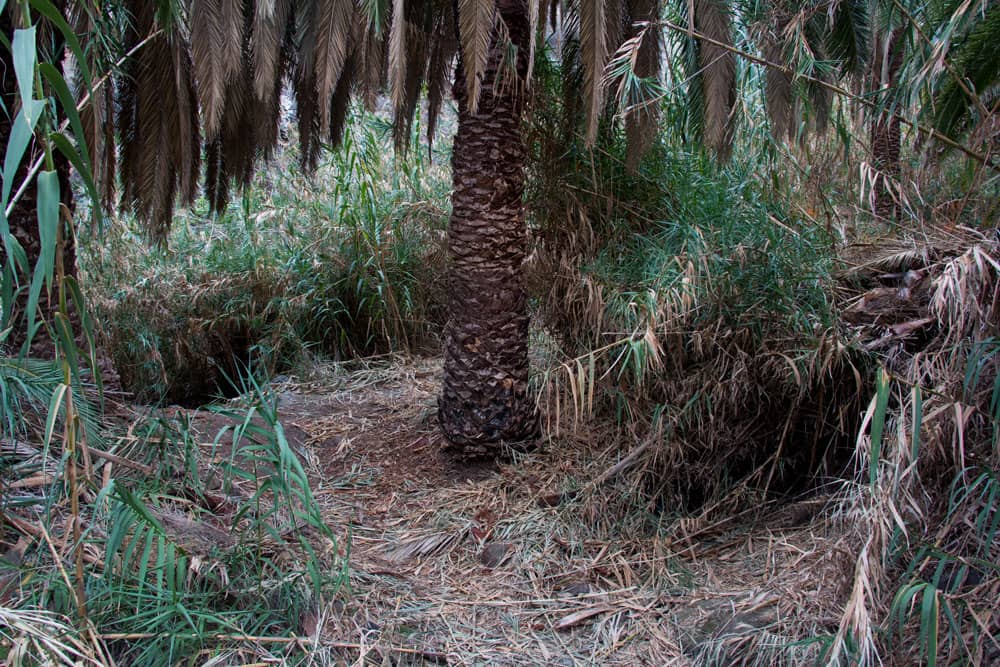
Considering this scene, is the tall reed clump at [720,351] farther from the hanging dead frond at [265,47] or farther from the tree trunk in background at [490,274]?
the hanging dead frond at [265,47]

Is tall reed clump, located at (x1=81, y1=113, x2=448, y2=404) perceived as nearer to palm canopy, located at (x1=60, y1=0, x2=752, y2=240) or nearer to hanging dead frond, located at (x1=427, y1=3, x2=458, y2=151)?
hanging dead frond, located at (x1=427, y1=3, x2=458, y2=151)

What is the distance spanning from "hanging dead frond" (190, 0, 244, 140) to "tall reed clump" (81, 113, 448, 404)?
1.66 meters

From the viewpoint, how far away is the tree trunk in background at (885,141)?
2.50 m

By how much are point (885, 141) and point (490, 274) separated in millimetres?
2461

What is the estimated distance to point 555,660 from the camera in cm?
234

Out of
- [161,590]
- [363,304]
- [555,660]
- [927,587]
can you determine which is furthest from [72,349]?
[363,304]

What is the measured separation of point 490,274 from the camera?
326cm

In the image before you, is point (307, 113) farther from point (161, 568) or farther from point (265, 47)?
point (161, 568)

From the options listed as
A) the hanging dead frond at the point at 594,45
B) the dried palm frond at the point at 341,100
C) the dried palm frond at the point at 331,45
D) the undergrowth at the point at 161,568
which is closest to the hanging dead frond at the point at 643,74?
the hanging dead frond at the point at 594,45

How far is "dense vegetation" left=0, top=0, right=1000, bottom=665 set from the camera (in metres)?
1.97

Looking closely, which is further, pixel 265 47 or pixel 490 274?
pixel 490 274

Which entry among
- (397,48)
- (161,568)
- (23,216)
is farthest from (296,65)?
(161,568)

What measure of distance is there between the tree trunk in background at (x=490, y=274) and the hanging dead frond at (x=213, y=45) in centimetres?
A: 85

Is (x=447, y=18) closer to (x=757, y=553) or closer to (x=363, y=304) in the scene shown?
(x=363, y=304)
